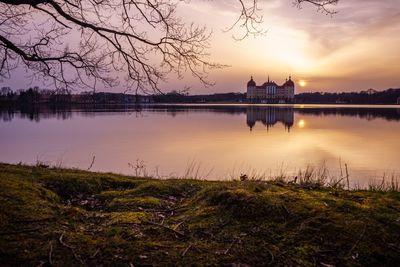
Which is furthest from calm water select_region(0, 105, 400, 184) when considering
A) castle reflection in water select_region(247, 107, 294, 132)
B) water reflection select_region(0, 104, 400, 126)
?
castle reflection in water select_region(247, 107, 294, 132)

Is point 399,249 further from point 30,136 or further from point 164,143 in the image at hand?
point 30,136

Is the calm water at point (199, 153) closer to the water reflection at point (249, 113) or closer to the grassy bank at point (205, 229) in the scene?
the water reflection at point (249, 113)

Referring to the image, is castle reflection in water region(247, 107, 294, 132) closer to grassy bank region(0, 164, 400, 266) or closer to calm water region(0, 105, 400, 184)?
calm water region(0, 105, 400, 184)

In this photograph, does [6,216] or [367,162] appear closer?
[6,216]

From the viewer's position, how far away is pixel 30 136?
111ft

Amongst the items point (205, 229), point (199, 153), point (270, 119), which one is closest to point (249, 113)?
point (270, 119)

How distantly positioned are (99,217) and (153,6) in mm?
3535

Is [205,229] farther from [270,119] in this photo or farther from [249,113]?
[249,113]

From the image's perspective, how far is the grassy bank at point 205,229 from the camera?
362 cm

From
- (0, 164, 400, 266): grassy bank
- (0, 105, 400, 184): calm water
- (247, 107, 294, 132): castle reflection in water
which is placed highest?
(0, 164, 400, 266): grassy bank

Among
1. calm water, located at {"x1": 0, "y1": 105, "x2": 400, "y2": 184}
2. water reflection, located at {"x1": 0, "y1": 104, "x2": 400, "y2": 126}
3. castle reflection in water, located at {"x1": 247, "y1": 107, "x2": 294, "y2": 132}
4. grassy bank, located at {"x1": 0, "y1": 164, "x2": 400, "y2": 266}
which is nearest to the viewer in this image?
grassy bank, located at {"x1": 0, "y1": 164, "x2": 400, "y2": 266}

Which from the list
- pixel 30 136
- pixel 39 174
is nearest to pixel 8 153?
pixel 30 136

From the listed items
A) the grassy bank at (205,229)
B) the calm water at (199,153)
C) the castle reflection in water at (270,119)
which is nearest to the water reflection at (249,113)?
the castle reflection in water at (270,119)

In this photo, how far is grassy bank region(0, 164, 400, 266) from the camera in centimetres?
362
